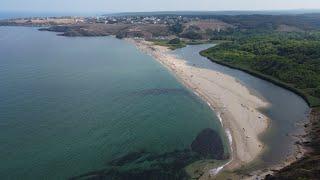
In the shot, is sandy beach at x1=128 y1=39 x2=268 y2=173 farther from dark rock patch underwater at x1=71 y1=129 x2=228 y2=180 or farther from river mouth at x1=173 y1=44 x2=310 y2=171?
dark rock patch underwater at x1=71 y1=129 x2=228 y2=180

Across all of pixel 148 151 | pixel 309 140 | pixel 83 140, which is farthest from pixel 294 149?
pixel 83 140

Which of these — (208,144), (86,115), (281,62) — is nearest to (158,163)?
(208,144)

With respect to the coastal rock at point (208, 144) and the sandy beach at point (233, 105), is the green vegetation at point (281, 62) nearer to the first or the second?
the sandy beach at point (233, 105)

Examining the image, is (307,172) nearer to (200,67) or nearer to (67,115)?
(67,115)

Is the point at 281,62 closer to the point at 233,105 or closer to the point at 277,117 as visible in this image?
the point at 233,105

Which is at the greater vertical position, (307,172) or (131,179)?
(307,172)

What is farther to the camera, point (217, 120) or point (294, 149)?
point (217, 120)
